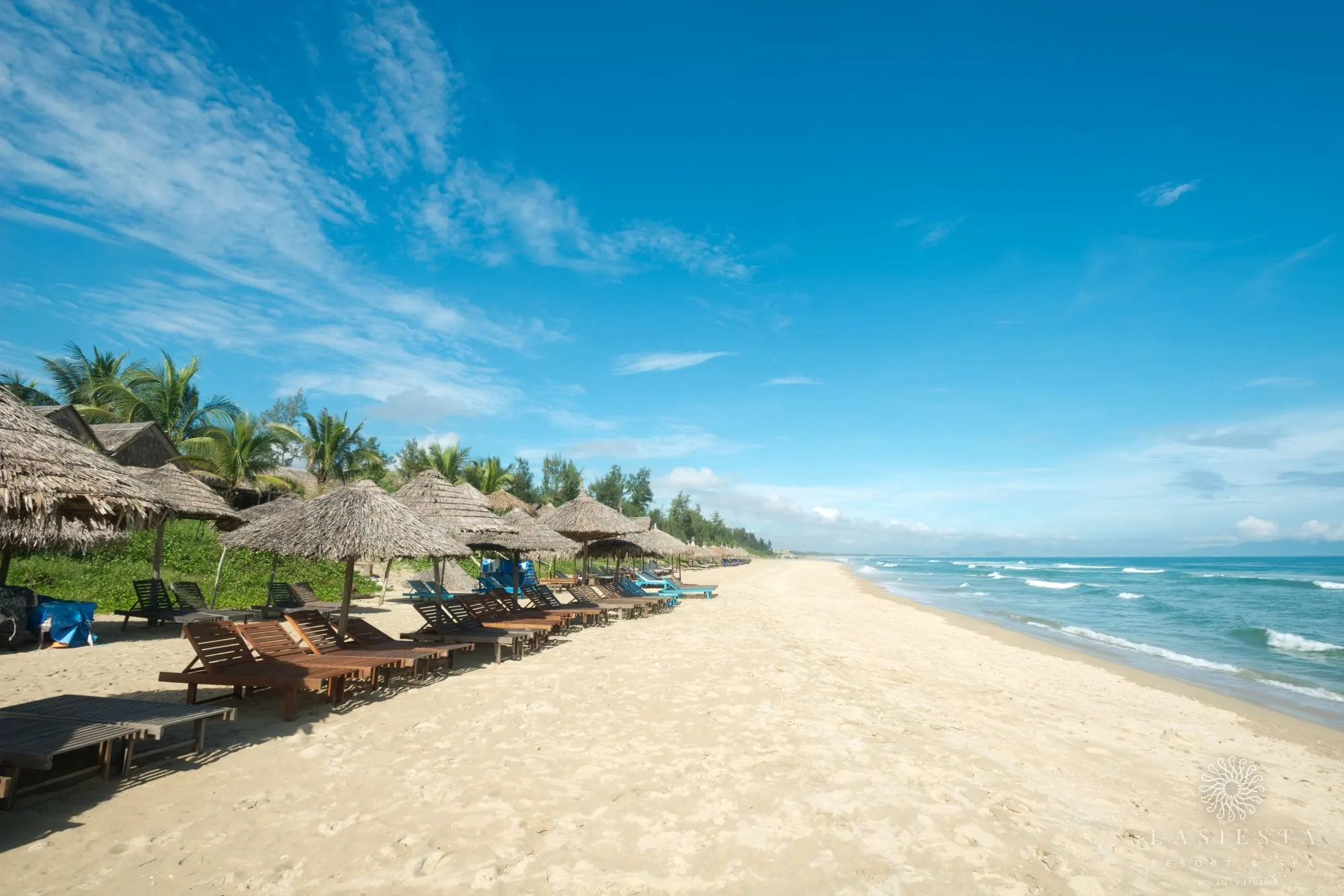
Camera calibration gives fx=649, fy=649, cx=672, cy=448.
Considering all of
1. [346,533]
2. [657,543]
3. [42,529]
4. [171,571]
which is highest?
[657,543]

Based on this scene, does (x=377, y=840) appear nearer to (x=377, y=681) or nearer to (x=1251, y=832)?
(x=377, y=681)

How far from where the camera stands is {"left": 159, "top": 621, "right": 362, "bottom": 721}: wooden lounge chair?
6.14 metres

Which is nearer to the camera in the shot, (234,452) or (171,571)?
(171,571)

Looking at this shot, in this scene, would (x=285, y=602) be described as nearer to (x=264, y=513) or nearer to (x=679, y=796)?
(x=264, y=513)

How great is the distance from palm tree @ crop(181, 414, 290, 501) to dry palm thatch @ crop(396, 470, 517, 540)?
41.4 feet

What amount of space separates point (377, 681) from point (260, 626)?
1423 mm

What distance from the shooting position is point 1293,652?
1652 cm

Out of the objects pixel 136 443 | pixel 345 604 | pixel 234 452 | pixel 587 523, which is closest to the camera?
pixel 345 604

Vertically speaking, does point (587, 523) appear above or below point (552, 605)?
above

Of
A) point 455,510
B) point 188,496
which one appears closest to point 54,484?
point 455,510

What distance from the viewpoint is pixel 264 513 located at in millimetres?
17188

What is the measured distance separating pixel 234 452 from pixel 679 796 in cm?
2353

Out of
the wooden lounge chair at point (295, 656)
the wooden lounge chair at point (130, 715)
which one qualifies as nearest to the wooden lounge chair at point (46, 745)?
the wooden lounge chair at point (130, 715)

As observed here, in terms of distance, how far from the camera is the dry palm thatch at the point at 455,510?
1237 cm
